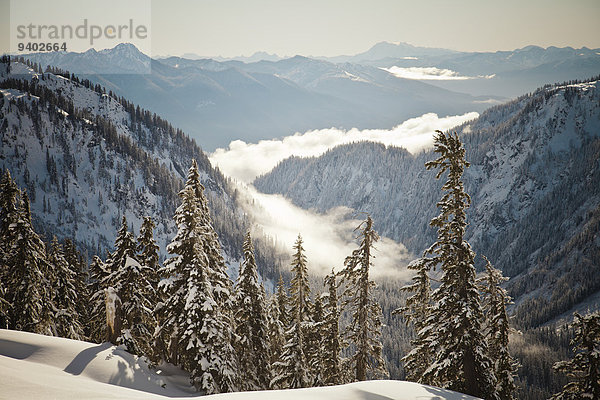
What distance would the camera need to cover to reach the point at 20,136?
167000 millimetres

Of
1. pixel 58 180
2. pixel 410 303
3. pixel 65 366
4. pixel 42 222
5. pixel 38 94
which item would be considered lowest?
pixel 42 222

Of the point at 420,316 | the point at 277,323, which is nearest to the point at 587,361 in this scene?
the point at 420,316

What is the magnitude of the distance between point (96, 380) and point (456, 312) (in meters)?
16.8

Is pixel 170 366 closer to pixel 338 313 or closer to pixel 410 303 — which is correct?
pixel 338 313

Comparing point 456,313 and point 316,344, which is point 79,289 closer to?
point 316,344

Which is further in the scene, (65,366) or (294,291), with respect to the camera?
(294,291)

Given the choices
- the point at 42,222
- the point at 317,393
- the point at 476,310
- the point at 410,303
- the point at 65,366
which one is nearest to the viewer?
the point at 317,393

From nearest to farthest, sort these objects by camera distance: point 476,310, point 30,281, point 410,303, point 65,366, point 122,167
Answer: point 65,366, point 476,310, point 410,303, point 30,281, point 122,167

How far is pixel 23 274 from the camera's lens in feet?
89.7

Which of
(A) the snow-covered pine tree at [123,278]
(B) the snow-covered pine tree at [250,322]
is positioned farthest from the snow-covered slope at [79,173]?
(A) the snow-covered pine tree at [123,278]

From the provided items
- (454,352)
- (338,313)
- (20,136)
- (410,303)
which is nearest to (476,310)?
(454,352)

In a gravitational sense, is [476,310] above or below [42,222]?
above

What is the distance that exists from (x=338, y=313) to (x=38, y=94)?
725ft

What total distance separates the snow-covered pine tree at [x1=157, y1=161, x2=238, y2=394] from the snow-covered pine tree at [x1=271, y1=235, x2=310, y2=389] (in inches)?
201
